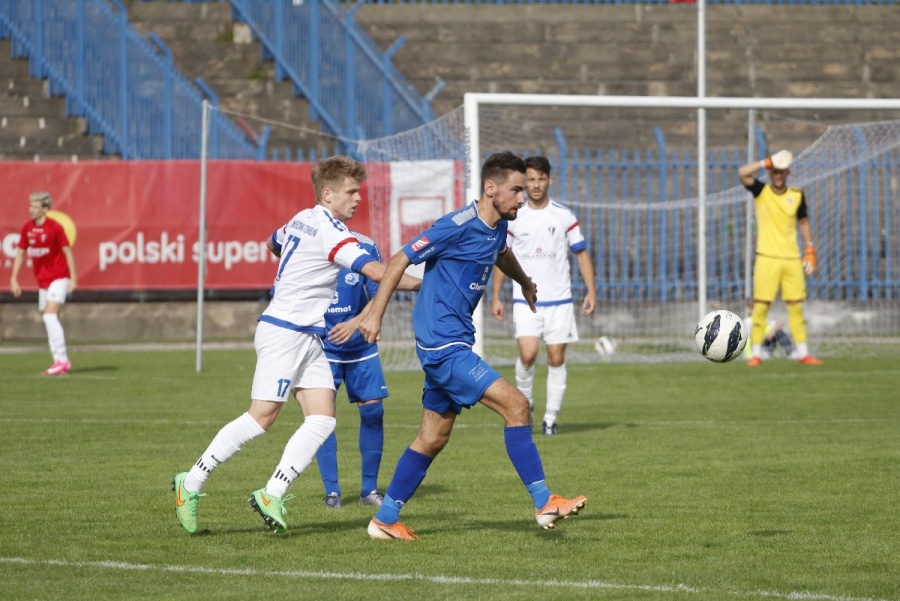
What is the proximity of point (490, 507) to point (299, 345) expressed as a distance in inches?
64.2

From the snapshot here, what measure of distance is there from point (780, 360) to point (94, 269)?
33.8 ft

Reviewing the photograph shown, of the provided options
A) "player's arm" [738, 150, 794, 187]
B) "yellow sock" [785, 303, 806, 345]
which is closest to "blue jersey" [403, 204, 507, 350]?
"player's arm" [738, 150, 794, 187]

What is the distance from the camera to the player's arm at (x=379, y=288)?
671 centimetres

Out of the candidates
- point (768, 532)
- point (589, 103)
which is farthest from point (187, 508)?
point (589, 103)

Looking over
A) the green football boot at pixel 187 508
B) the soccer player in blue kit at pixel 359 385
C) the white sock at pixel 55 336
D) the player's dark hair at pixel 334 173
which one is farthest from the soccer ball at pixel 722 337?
the white sock at pixel 55 336

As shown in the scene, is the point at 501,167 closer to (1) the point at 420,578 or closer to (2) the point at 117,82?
(1) the point at 420,578

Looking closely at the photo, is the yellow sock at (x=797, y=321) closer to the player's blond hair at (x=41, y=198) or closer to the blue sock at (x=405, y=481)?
the player's blond hair at (x=41, y=198)

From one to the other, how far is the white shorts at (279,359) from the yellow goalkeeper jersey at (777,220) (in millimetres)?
A: 10891

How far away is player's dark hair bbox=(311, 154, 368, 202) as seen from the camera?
7461mm

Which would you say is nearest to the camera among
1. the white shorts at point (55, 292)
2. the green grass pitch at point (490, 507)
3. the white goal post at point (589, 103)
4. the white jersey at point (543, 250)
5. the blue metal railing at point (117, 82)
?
the green grass pitch at point (490, 507)

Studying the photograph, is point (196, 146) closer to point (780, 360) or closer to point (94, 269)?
point (94, 269)

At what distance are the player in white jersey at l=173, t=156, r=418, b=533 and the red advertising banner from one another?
13749 millimetres

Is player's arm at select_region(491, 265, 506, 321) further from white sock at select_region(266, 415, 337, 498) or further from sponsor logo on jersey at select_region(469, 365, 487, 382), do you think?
sponsor logo on jersey at select_region(469, 365, 487, 382)

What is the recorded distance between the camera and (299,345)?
7.29 metres
